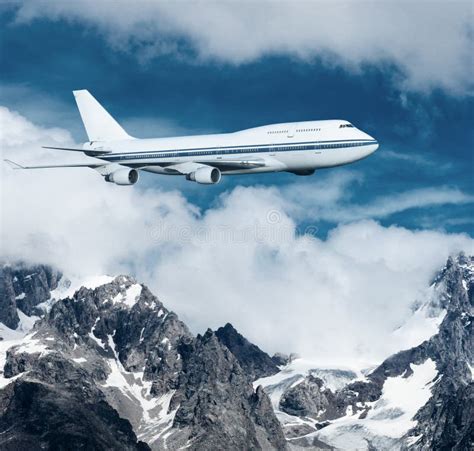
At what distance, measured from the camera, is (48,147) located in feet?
651

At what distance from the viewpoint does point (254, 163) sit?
19988 cm

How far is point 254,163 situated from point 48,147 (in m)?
40.1
